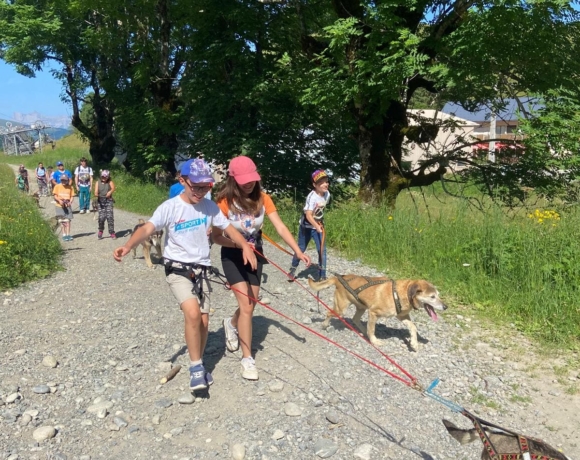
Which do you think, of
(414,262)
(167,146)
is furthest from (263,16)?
(414,262)

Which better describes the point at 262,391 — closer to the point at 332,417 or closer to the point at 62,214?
the point at 332,417

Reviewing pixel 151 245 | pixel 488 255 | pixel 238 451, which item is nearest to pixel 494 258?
pixel 488 255

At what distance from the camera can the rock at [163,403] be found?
4.36 meters

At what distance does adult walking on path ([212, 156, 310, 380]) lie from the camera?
471cm

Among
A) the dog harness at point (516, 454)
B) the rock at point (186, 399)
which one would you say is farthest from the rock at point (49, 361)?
the dog harness at point (516, 454)

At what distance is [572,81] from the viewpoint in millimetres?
9109

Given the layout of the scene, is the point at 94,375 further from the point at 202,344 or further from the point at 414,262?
the point at 414,262

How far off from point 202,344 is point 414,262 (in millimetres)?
4966

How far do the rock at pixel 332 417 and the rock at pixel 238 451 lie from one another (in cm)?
77

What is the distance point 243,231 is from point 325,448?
2188 mm

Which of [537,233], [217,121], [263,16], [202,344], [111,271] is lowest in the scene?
[111,271]

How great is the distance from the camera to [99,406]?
439cm

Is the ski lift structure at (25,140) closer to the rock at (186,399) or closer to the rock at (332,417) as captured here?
the rock at (186,399)

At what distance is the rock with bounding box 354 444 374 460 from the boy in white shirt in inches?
57.9
